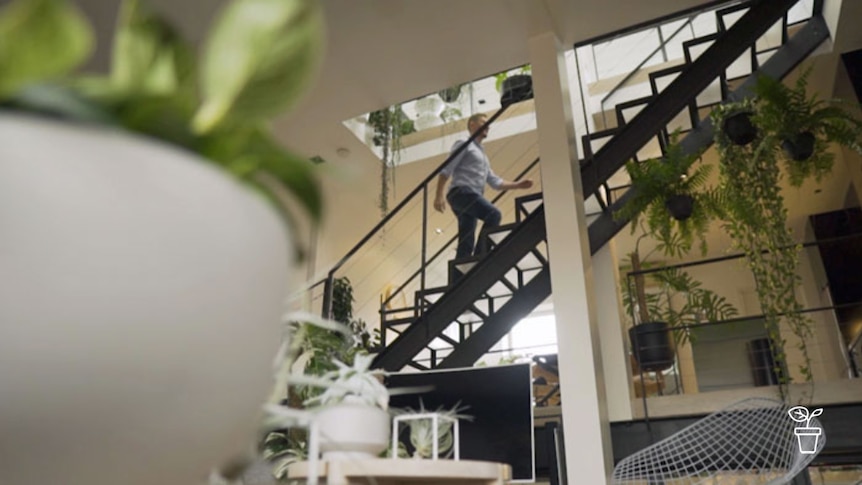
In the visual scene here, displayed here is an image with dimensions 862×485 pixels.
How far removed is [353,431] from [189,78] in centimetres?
69

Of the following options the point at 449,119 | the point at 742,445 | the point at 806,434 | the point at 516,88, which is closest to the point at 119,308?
the point at 806,434

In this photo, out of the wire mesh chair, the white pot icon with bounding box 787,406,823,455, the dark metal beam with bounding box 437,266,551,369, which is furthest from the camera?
the dark metal beam with bounding box 437,266,551,369

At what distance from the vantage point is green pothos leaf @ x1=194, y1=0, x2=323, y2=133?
1.16 ft

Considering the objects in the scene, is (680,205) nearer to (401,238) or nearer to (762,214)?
(762,214)

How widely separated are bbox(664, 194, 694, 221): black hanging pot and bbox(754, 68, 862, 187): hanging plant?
65 cm

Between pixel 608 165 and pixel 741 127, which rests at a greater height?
pixel 741 127

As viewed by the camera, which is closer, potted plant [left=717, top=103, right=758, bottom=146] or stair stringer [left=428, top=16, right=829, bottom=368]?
potted plant [left=717, top=103, right=758, bottom=146]

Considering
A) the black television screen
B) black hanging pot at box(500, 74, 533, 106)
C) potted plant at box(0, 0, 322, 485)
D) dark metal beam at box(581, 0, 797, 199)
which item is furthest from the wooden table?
black hanging pot at box(500, 74, 533, 106)

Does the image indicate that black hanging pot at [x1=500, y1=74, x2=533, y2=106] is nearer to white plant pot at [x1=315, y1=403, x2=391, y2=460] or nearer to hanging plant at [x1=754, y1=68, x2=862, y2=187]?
hanging plant at [x1=754, y1=68, x2=862, y2=187]

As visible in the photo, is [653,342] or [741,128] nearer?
[741,128]

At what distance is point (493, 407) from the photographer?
2332mm

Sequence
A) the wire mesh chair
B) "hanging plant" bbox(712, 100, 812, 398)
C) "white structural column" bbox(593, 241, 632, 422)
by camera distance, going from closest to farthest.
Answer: the wire mesh chair
"hanging plant" bbox(712, 100, 812, 398)
"white structural column" bbox(593, 241, 632, 422)

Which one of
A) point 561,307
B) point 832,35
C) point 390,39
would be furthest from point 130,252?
point 832,35

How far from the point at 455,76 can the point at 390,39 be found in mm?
595
